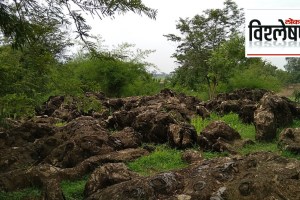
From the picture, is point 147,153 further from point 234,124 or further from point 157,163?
point 234,124

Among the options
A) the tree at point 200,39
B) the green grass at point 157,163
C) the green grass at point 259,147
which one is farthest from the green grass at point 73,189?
the tree at point 200,39

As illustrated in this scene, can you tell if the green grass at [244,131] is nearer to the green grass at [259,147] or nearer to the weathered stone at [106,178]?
the green grass at [259,147]

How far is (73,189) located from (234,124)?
647 cm

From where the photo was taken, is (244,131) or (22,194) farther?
(244,131)

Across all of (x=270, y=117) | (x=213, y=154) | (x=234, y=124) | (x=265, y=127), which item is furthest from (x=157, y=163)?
(x=234, y=124)

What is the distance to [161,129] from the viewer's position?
10.2 m

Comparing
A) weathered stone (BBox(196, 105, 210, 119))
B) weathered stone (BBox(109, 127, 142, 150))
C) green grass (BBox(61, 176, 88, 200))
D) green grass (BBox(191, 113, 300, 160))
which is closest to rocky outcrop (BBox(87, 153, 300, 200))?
green grass (BBox(61, 176, 88, 200))

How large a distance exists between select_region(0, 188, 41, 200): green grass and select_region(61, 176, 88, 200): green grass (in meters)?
0.46

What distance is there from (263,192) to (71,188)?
11.5 ft

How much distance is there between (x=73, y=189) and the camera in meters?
6.86

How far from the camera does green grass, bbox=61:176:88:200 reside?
258 inches

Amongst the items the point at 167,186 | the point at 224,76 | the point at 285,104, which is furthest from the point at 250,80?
the point at 167,186

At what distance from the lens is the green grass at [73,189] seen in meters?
6.54

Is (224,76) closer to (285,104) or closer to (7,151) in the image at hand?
(285,104)
